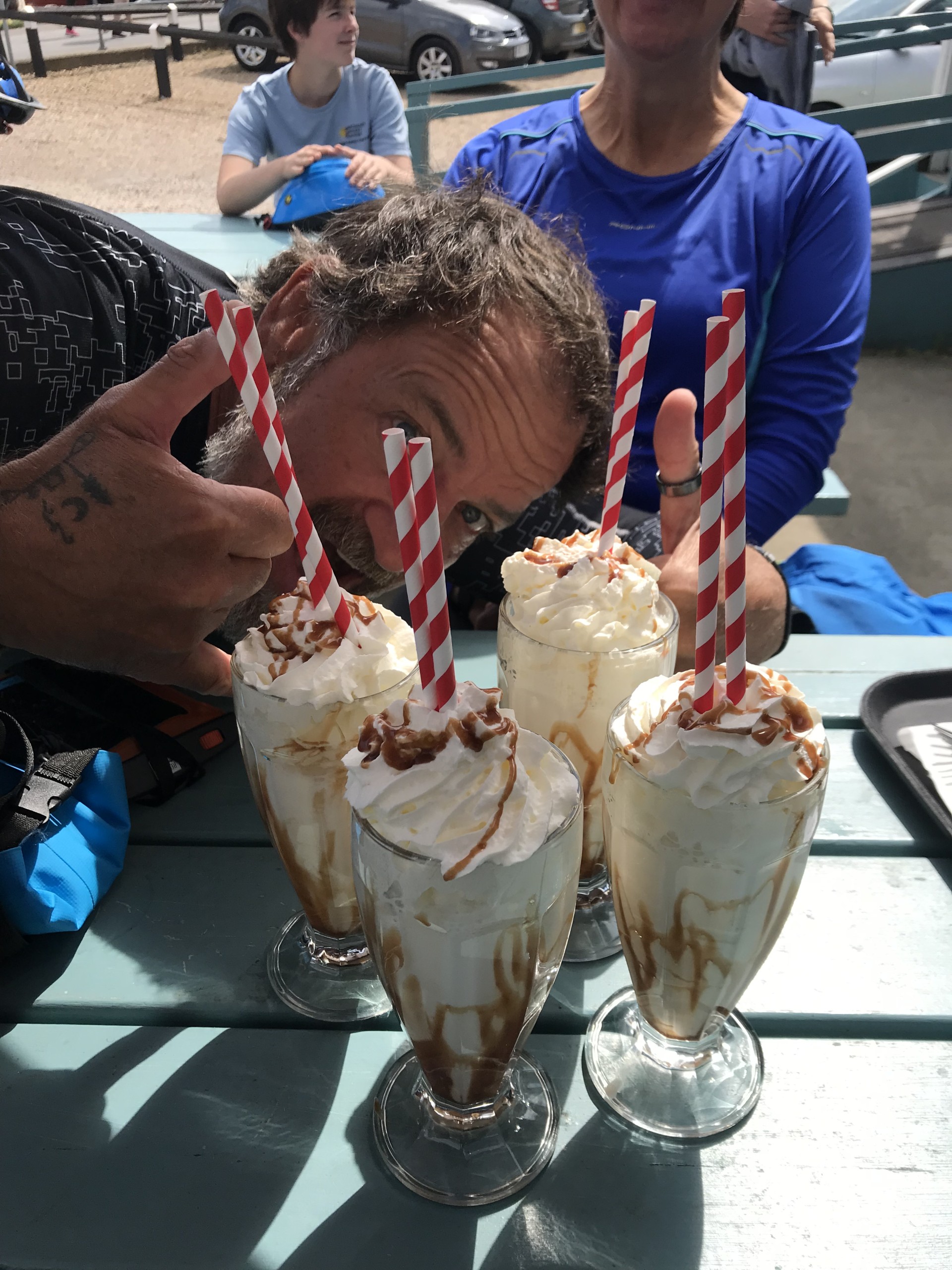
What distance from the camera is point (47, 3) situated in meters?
10.7

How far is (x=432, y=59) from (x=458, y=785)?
9.21 m

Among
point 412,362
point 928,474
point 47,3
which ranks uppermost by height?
point 47,3

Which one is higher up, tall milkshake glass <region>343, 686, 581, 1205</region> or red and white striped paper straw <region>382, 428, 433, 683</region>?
red and white striped paper straw <region>382, 428, 433, 683</region>

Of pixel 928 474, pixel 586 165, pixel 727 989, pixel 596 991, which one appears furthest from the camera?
pixel 928 474

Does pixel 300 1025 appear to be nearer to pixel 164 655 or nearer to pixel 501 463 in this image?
pixel 164 655

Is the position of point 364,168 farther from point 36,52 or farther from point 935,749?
point 36,52

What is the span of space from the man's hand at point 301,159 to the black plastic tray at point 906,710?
115 inches

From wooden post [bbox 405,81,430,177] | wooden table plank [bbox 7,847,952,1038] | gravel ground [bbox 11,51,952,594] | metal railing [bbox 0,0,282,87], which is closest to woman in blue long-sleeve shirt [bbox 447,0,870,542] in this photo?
wooden table plank [bbox 7,847,952,1038]

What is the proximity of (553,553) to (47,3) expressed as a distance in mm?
12856

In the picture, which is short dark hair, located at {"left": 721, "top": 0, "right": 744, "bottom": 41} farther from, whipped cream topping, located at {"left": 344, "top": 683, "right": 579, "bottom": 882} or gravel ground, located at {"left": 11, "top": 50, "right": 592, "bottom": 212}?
gravel ground, located at {"left": 11, "top": 50, "right": 592, "bottom": 212}

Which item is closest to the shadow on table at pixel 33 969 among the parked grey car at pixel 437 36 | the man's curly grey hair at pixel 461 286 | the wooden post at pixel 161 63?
the man's curly grey hair at pixel 461 286

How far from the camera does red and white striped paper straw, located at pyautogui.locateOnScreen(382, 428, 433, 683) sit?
0.67 meters

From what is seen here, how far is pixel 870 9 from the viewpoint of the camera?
562 cm

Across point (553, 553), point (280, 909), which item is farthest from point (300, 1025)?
point (553, 553)
